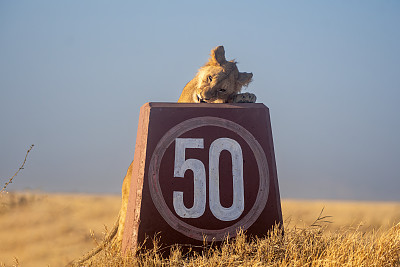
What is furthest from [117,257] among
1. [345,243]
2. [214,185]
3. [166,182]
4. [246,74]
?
[246,74]

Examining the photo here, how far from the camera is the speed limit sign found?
4941 mm

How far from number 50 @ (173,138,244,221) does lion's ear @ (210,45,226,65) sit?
1.30 metres

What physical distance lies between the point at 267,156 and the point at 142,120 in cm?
146

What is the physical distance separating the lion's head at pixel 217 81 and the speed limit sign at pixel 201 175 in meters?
0.57

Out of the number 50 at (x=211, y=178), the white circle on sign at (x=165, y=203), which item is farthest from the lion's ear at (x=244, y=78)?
the number 50 at (x=211, y=178)

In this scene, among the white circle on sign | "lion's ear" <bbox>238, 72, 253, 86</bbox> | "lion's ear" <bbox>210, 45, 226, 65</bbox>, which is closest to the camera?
the white circle on sign

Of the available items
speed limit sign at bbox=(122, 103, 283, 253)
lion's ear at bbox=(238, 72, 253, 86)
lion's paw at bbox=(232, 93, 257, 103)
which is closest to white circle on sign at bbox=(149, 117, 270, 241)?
speed limit sign at bbox=(122, 103, 283, 253)

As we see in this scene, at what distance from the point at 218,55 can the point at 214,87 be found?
1.55 ft

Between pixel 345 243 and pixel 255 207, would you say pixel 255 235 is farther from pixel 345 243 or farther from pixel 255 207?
pixel 345 243

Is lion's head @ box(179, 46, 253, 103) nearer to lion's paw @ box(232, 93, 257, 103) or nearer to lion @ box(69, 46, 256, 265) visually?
lion @ box(69, 46, 256, 265)

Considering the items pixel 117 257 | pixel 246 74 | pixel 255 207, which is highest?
pixel 246 74

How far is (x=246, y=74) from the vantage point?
6195 mm

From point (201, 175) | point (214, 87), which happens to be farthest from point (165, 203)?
point (214, 87)

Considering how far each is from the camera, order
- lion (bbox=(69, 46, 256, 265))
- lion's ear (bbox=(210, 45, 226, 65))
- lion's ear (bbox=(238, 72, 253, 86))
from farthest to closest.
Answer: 1. lion's ear (bbox=(238, 72, 253, 86))
2. lion's ear (bbox=(210, 45, 226, 65))
3. lion (bbox=(69, 46, 256, 265))
